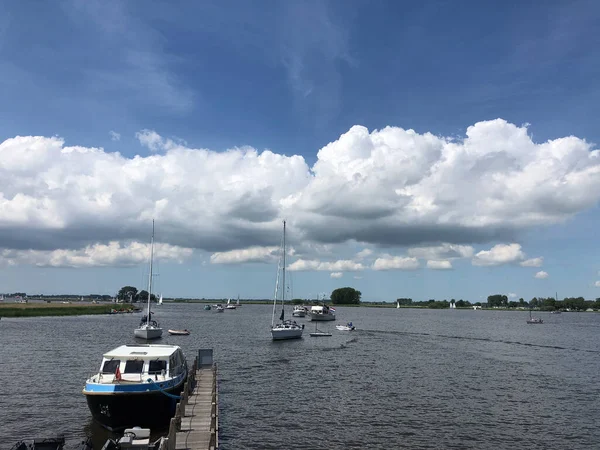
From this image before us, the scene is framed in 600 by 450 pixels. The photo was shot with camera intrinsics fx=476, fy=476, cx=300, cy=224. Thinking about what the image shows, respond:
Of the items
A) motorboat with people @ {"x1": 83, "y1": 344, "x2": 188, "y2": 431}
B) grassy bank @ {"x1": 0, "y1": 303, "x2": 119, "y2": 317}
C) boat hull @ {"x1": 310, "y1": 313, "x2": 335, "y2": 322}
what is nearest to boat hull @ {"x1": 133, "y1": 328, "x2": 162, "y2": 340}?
motorboat with people @ {"x1": 83, "y1": 344, "x2": 188, "y2": 431}

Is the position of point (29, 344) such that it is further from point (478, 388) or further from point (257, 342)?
point (478, 388)

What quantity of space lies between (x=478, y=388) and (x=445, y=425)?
1522cm

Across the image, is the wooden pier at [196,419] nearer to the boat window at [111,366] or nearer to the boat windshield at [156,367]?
the boat windshield at [156,367]

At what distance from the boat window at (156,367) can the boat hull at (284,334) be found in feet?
178

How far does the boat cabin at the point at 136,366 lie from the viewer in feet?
99.6

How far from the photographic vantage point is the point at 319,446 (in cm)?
3031

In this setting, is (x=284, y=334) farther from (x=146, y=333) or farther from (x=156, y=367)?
(x=156, y=367)

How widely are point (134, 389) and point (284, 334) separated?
198ft

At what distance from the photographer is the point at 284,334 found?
8756cm

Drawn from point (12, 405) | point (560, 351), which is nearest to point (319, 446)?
point (12, 405)

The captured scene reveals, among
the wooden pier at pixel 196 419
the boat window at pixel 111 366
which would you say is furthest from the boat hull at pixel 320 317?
the boat window at pixel 111 366

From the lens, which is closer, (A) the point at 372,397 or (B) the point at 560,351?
(A) the point at 372,397

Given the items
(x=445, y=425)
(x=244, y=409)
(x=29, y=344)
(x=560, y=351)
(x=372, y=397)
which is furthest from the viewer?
(x=560, y=351)

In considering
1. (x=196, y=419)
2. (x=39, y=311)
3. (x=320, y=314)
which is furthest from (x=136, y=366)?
(x=39, y=311)
